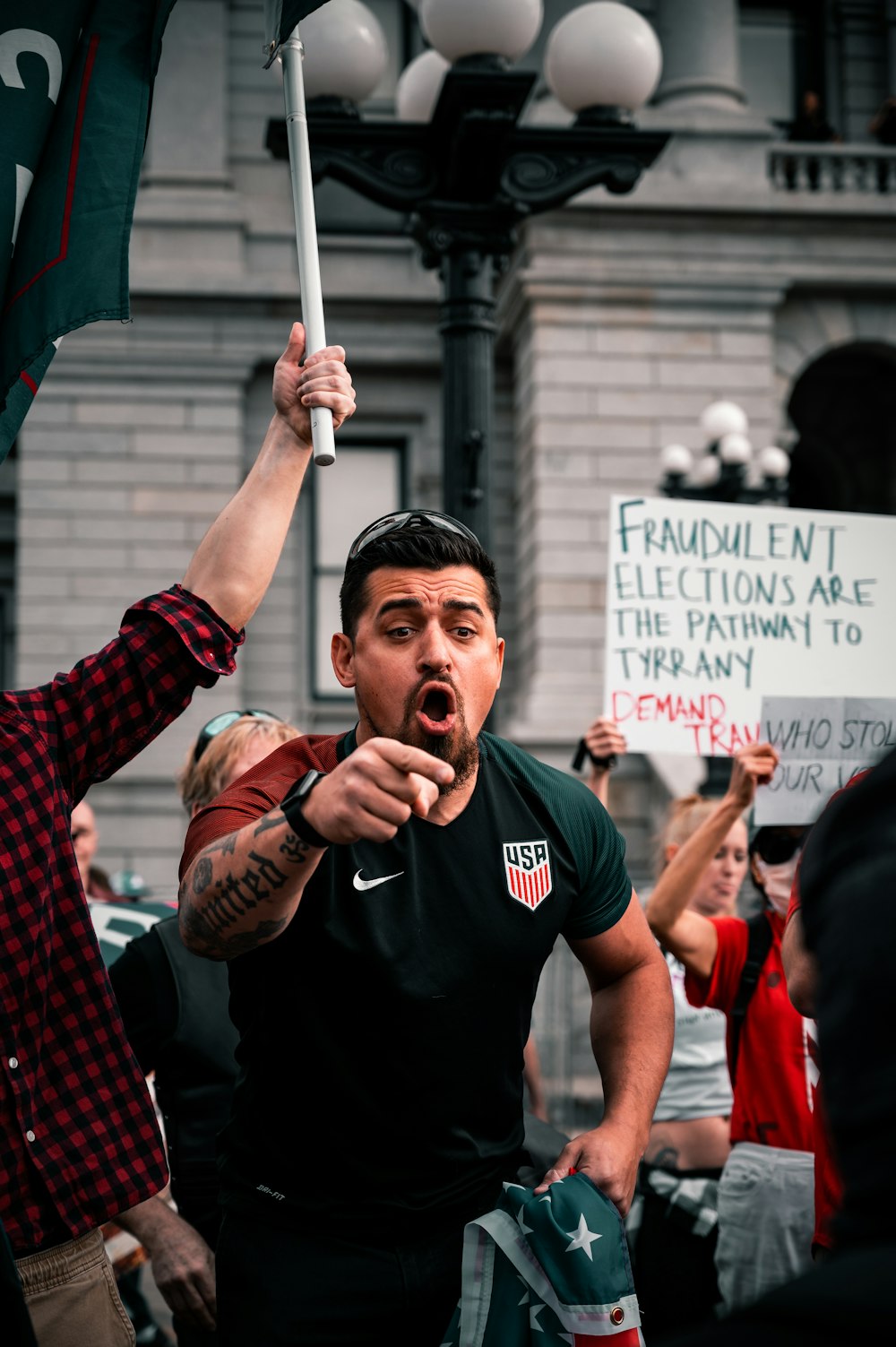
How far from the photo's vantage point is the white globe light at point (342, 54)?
5945mm

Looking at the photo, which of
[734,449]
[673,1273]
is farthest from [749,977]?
[734,449]

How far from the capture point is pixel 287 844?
6.96 feet

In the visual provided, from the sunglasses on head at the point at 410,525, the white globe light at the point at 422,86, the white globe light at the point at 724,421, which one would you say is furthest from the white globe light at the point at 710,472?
the sunglasses on head at the point at 410,525

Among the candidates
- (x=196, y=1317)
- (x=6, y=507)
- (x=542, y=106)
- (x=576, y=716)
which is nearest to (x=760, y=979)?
(x=196, y=1317)

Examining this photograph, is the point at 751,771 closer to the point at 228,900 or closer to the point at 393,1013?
the point at 393,1013

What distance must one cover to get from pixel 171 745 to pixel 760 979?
1260cm

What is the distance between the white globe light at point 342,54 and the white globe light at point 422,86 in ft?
1.35

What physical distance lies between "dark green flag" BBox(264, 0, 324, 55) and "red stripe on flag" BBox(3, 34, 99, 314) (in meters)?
0.38

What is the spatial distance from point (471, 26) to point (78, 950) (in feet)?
14.6

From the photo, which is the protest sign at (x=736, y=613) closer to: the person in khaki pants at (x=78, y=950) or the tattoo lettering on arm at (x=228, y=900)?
the person in khaki pants at (x=78, y=950)

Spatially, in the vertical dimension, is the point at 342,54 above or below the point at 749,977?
above

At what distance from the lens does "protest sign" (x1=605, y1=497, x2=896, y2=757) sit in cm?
483

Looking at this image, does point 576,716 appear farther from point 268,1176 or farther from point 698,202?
point 268,1176

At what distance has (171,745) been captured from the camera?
16.0 m
